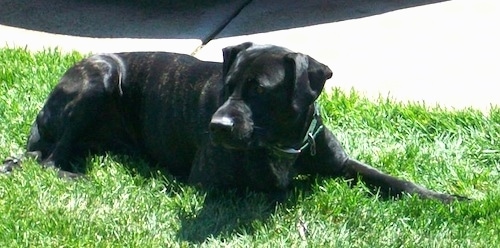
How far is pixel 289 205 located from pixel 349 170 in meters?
0.50

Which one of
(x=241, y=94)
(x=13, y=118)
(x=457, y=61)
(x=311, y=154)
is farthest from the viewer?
(x=457, y=61)

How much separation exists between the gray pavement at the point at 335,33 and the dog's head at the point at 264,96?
1.94 metres

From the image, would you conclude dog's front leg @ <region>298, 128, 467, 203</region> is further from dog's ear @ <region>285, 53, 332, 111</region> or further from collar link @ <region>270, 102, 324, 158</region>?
dog's ear @ <region>285, 53, 332, 111</region>

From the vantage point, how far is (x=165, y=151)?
19.7ft

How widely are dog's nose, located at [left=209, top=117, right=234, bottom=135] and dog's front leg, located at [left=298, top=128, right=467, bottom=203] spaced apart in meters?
0.77

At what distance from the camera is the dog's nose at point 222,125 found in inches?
196

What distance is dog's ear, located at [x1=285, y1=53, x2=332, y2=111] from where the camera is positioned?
5156mm

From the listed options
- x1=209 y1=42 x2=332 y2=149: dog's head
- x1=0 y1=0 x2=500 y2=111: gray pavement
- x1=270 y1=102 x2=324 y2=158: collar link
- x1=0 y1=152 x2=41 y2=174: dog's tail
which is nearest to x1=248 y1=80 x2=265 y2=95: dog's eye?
x1=209 y1=42 x2=332 y2=149: dog's head

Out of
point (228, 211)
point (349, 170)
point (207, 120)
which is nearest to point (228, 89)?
point (207, 120)

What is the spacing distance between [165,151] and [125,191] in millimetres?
457

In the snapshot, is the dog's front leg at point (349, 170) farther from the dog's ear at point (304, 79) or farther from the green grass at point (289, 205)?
the dog's ear at point (304, 79)

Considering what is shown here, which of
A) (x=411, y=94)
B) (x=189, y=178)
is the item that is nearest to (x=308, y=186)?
(x=189, y=178)

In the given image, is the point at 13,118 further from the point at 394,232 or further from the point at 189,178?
the point at 394,232

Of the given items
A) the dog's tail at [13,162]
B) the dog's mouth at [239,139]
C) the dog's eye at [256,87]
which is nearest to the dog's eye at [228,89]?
the dog's eye at [256,87]
